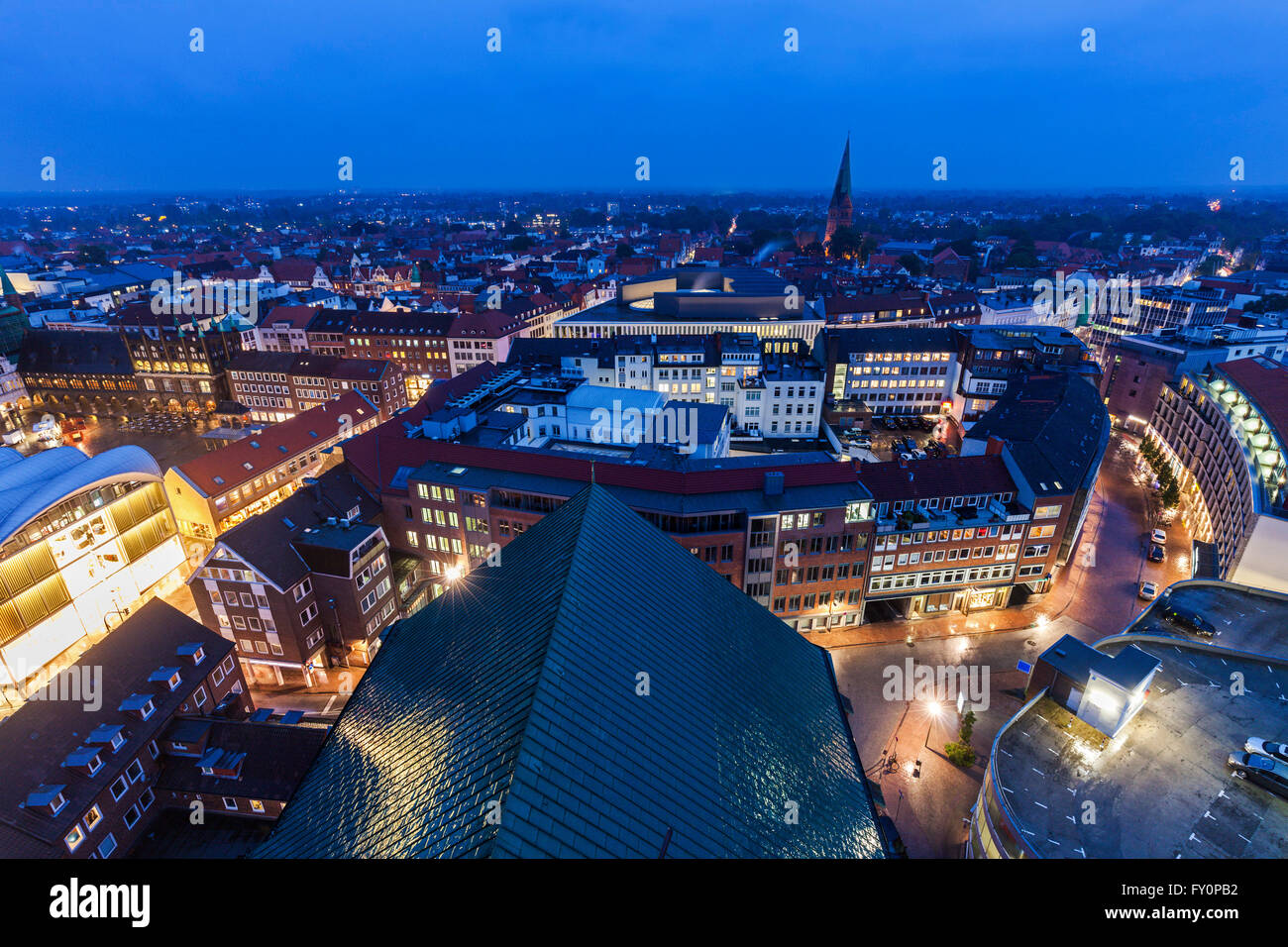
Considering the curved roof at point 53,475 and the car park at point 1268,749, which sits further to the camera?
the curved roof at point 53,475

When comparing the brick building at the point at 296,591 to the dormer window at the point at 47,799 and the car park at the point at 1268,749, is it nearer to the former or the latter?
the dormer window at the point at 47,799

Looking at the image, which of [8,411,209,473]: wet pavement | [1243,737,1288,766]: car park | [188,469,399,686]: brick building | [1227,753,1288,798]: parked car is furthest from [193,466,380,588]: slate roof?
[1243,737,1288,766]: car park

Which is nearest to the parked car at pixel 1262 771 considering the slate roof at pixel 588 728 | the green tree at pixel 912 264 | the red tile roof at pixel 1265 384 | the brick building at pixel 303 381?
the slate roof at pixel 588 728

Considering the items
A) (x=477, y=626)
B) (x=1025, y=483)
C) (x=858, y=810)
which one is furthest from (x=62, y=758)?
(x=1025, y=483)

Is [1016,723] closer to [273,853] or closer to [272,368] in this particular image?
[273,853]

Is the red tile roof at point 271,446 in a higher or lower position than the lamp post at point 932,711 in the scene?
higher

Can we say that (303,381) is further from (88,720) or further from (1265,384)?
(1265,384)

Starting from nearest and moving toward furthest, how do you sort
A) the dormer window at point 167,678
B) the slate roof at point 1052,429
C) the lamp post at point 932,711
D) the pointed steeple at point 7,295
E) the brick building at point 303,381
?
1. the dormer window at point 167,678
2. the lamp post at point 932,711
3. the slate roof at point 1052,429
4. the brick building at point 303,381
5. the pointed steeple at point 7,295
